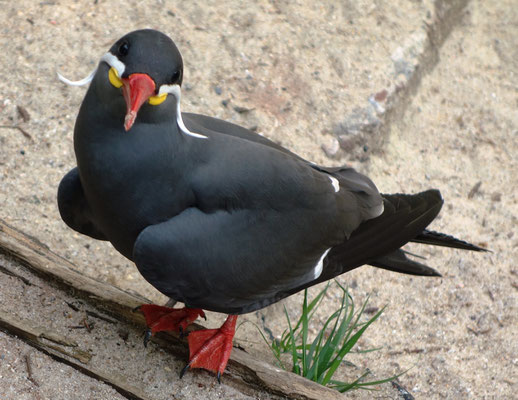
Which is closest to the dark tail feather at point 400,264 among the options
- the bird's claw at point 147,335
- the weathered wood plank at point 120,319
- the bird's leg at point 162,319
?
the weathered wood plank at point 120,319

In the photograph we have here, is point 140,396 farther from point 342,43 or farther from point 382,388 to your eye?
point 342,43

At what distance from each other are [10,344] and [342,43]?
3288 millimetres

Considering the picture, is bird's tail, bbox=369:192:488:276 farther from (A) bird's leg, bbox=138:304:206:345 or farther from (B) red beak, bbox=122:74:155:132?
(B) red beak, bbox=122:74:155:132

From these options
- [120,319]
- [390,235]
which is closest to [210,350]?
[120,319]

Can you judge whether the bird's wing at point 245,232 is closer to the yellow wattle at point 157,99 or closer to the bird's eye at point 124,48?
the yellow wattle at point 157,99

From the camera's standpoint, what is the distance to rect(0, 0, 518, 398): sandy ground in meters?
3.77

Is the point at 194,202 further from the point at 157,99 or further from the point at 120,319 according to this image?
the point at 120,319

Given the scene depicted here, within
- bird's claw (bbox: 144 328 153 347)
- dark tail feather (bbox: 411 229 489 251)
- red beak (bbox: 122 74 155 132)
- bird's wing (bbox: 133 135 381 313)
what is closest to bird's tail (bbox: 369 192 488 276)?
dark tail feather (bbox: 411 229 489 251)

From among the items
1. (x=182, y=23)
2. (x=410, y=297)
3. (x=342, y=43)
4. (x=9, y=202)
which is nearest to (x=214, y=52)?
(x=182, y=23)

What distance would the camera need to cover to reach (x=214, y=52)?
4676mm

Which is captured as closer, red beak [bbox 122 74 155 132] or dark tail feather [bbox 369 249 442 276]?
red beak [bbox 122 74 155 132]

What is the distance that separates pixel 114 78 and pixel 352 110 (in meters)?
2.62

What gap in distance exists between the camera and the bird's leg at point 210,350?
9.11 feet

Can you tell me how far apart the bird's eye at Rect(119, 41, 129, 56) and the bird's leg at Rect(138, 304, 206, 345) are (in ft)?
3.66
